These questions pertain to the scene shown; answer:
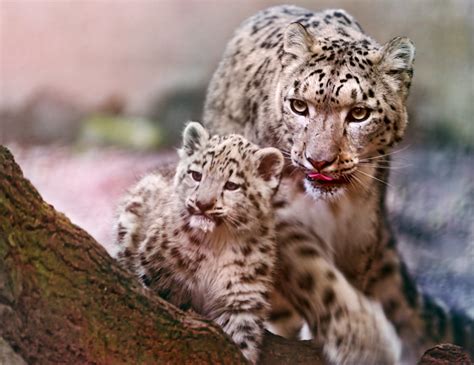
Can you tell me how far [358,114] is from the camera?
110 inches

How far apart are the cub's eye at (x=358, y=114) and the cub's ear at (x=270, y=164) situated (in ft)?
0.94

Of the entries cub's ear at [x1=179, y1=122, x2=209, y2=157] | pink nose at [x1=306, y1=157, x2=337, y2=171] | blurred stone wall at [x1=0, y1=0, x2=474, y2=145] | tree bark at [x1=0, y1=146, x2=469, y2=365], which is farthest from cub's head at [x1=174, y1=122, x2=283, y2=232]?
blurred stone wall at [x1=0, y1=0, x2=474, y2=145]

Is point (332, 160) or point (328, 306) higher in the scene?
point (332, 160)

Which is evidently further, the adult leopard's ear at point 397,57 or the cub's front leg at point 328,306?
the cub's front leg at point 328,306

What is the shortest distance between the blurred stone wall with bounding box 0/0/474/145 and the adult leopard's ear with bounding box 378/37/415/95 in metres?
0.24

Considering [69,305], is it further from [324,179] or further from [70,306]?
[324,179]

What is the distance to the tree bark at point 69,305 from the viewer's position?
250cm

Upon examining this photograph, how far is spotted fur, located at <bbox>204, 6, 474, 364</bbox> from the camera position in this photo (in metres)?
2.80

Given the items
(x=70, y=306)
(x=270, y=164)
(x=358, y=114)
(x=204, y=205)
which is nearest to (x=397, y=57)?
(x=358, y=114)

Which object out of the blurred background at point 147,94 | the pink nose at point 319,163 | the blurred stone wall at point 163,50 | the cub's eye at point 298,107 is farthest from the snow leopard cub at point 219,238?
the blurred stone wall at point 163,50

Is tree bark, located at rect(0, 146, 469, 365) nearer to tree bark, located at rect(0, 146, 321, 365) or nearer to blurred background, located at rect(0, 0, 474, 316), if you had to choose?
tree bark, located at rect(0, 146, 321, 365)

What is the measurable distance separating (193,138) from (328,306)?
836 millimetres

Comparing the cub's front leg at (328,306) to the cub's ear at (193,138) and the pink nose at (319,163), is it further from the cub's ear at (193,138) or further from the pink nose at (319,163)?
the cub's ear at (193,138)

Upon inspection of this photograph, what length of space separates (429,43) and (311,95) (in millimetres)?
692
